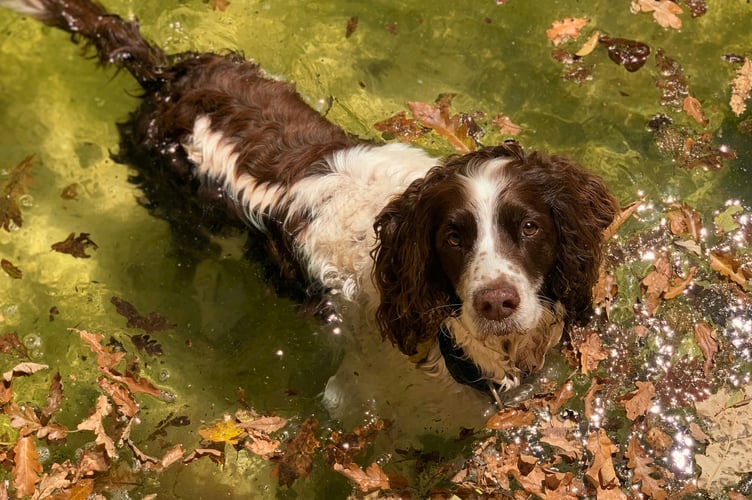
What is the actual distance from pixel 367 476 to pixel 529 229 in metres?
2.09

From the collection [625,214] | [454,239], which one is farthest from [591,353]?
[454,239]

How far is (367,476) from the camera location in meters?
4.40

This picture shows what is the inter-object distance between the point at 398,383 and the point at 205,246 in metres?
1.78

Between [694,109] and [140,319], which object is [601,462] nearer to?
[694,109]

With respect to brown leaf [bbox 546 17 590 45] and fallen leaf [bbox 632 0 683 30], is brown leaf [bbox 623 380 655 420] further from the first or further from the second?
fallen leaf [bbox 632 0 683 30]

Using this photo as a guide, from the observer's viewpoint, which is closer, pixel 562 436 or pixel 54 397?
pixel 562 436

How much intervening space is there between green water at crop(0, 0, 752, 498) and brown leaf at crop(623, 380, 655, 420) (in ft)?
3.09

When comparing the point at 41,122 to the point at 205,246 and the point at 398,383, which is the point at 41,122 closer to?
the point at 205,246

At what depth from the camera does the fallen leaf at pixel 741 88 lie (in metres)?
5.39

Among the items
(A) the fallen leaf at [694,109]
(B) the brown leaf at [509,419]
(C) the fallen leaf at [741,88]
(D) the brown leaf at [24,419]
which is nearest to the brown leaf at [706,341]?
(B) the brown leaf at [509,419]

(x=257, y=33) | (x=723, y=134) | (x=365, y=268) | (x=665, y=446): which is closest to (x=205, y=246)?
(x=365, y=268)

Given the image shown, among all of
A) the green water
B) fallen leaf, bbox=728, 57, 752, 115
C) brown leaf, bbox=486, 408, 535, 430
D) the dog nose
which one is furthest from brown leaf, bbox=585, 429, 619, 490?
fallen leaf, bbox=728, 57, 752, 115

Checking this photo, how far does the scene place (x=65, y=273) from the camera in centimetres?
512

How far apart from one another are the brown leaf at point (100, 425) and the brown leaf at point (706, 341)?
382cm
